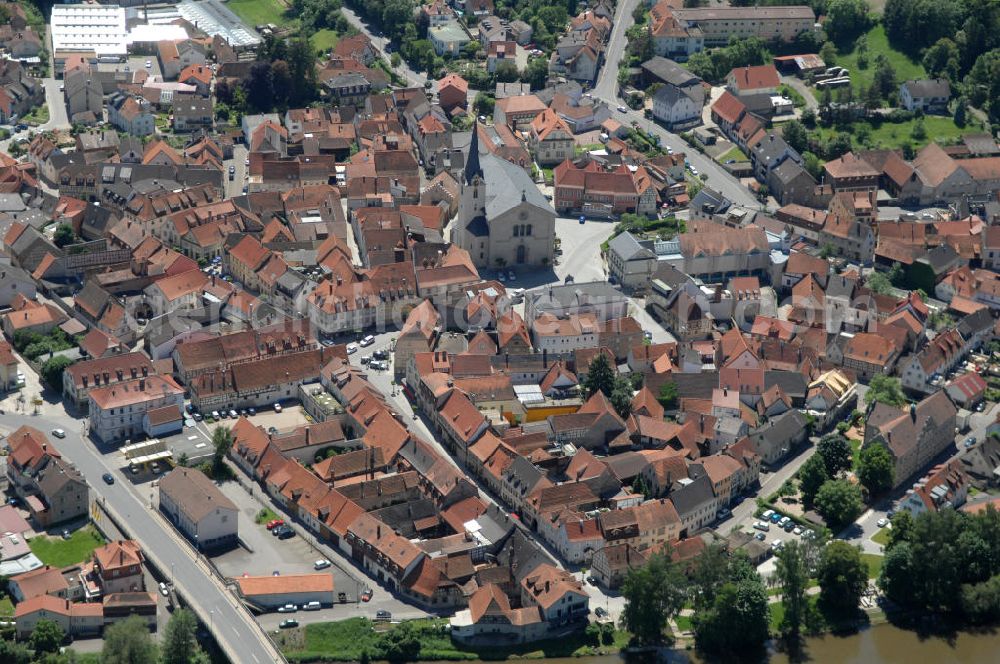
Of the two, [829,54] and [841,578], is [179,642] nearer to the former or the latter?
[841,578]

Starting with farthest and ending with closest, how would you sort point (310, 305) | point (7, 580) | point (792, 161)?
point (792, 161) → point (310, 305) → point (7, 580)

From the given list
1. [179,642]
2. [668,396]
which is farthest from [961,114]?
[179,642]

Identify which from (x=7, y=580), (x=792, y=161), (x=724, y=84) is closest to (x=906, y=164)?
(x=792, y=161)

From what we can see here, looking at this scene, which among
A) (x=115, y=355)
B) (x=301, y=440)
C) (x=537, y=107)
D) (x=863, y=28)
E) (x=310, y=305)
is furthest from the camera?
(x=863, y=28)

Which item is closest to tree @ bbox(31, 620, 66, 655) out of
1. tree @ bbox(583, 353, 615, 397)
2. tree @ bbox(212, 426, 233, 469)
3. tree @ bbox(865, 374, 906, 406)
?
tree @ bbox(212, 426, 233, 469)

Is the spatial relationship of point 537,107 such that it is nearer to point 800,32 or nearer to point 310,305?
point 800,32

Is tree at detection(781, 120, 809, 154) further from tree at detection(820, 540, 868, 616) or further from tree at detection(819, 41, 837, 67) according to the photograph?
tree at detection(820, 540, 868, 616)
